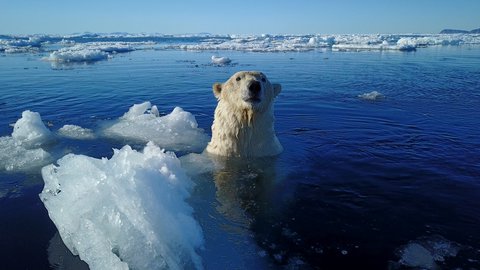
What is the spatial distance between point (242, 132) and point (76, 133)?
383 cm

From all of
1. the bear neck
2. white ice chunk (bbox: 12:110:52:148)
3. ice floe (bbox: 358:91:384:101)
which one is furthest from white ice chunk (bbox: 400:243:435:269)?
ice floe (bbox: 358:91:384:101)

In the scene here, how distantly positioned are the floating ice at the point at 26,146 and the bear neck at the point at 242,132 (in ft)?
9.19

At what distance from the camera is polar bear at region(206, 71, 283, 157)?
575 cm

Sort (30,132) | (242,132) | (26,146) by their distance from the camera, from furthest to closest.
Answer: (30,132)
(26,146)
(242,132)

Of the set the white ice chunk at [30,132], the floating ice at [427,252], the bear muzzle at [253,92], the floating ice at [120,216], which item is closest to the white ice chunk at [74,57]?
the white ice chunk at [30,132]

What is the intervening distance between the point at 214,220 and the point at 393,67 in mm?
18030

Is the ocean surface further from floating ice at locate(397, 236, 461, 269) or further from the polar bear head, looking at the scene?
the polar bear head

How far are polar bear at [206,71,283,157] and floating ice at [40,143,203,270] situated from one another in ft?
6.82

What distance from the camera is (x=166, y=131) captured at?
7895 mm

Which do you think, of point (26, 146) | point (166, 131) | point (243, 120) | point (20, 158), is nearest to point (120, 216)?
point (243, 120)

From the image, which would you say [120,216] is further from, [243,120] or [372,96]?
[372,96]

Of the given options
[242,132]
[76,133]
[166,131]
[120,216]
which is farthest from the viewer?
[166,131]

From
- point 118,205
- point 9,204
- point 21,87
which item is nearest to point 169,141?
point 9,204

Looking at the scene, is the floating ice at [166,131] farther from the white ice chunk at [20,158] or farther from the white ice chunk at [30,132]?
the white ice chunk at [20,158]
